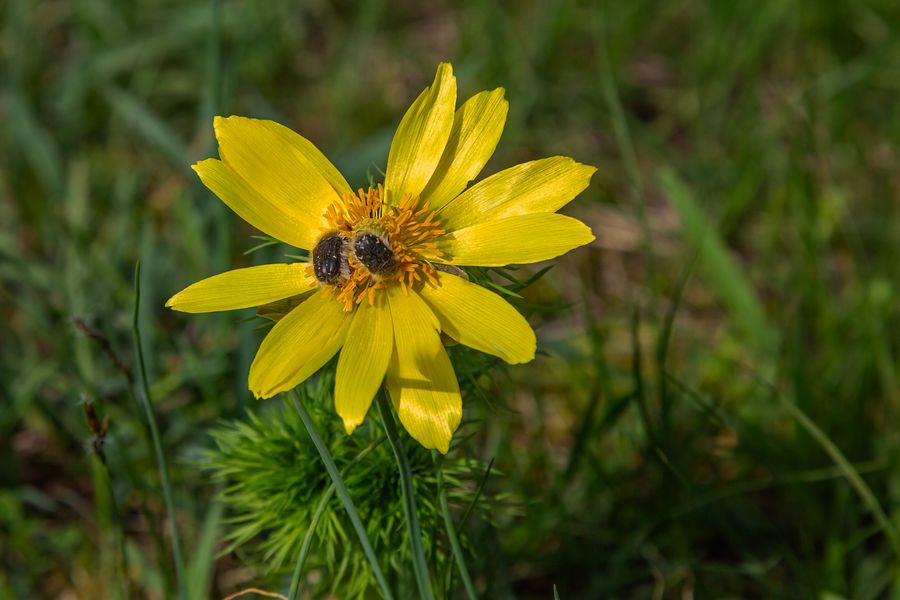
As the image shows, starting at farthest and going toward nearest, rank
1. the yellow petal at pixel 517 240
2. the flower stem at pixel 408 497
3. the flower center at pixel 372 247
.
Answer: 1. the flower center at pixel 372 247
2. the yellow petal at pixel 517 240
3. the flower stem at pixel 408 497

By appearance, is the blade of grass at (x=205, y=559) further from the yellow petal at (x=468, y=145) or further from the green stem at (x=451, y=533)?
the yellow petal at (x=468, y=145)

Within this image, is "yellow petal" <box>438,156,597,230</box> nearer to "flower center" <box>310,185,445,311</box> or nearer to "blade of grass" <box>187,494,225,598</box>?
"flower center" <box>310,185,445,311</box>

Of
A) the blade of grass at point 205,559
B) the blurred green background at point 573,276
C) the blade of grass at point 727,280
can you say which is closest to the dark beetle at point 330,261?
the blurred green background at point 573,276

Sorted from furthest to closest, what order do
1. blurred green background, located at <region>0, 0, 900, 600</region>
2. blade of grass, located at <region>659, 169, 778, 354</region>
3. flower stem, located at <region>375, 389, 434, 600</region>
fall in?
blade of grass, located at <region>659, 169, 778, 354</region>
blurred green background, located at <region>0, 0, 900, 600</region>
flower stem, located at <region>375, 389, 434, 600</region>

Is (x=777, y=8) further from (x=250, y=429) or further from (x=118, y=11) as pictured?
(x=250, y=429)

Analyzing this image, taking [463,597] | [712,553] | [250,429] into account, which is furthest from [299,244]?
[712,553]

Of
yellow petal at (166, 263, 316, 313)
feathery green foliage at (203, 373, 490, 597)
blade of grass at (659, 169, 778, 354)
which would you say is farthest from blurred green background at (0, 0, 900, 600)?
yellow petal at (166, 263, 316, 313)

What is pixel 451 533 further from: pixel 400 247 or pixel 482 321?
pixel 400 247
